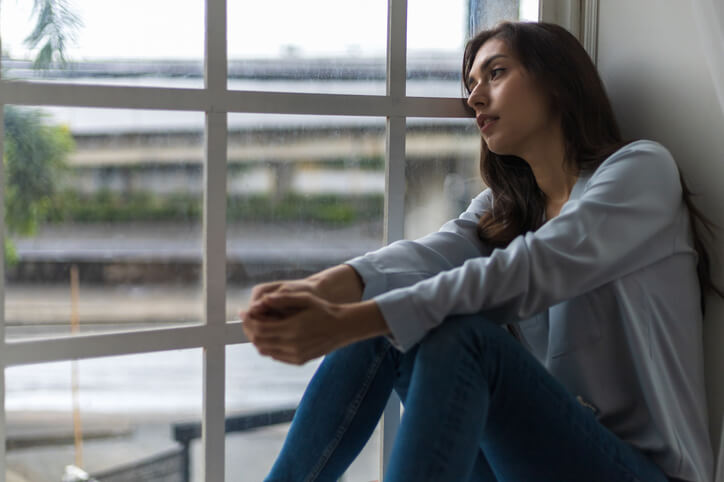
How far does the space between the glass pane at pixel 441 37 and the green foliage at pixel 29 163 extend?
0.68 m

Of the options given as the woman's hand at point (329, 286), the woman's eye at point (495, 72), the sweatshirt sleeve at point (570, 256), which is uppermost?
the woman's eye at point (495, 72)

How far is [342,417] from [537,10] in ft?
3.25

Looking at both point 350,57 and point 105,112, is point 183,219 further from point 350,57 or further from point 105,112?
point 350,57

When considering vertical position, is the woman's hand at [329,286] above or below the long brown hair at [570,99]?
below

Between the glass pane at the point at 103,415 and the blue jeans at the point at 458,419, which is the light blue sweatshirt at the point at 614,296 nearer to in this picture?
the blue jeans at the point at 458,419

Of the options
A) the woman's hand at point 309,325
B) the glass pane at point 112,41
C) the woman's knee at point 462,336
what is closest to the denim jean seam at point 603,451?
the woman's knee at point 462,336

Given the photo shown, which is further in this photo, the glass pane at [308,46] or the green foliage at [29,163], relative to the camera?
the glass pane at [308,46]

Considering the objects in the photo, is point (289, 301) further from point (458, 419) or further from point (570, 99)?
point (570, 99)

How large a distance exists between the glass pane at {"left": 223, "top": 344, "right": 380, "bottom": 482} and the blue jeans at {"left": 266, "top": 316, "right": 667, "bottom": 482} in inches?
8.8

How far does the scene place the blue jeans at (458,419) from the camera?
103 centimetres

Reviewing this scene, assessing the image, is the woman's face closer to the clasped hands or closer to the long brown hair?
the long brown hair

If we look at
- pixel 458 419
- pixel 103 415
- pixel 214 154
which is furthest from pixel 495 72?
pixel 103 415

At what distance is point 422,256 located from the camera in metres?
1.36

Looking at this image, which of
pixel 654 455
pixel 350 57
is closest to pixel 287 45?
pixel 350 57
